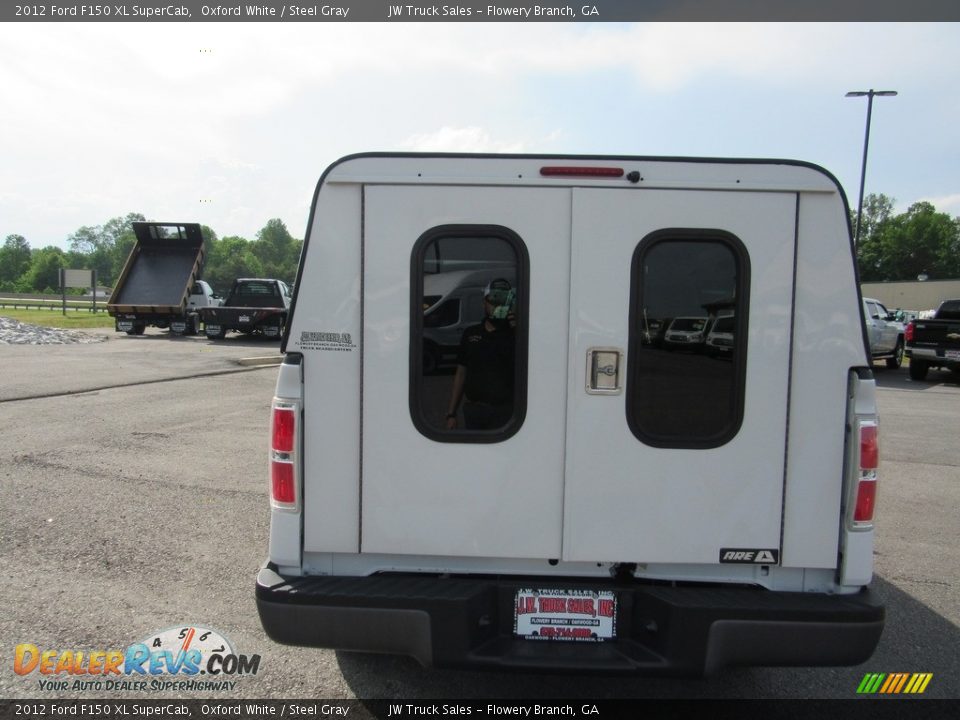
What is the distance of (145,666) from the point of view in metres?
3.42

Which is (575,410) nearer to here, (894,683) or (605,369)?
(605,369)

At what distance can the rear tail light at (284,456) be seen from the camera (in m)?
2.74

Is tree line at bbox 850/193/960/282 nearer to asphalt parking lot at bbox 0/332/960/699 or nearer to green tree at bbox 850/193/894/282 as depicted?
green tree at bbox 850/193/894/282

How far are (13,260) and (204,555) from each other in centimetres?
14441

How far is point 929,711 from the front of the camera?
312 cm

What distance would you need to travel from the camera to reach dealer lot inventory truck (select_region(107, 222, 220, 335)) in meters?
24.5

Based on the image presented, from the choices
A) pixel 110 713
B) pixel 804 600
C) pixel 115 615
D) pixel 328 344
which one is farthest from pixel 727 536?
pixel 115 615

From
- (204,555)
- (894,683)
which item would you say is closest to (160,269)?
(204,555)

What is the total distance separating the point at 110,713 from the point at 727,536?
2889 mm

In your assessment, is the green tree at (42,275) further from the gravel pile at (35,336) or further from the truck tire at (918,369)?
the truck tire at (918,369)

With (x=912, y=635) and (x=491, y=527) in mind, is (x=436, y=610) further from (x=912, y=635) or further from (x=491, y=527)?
(x=912, y=635)

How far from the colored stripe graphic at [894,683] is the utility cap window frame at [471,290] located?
7.65 feet

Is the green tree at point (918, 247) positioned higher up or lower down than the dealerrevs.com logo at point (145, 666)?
higher up

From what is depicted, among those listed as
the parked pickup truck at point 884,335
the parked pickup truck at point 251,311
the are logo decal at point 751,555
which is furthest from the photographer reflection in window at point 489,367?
the parked pickup truck at point 251,311
